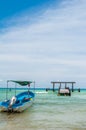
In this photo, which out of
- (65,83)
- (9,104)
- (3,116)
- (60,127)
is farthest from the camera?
(65,83)

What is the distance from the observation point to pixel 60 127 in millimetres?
16750

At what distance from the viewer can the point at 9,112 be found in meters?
23.4

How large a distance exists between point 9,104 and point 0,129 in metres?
7.70

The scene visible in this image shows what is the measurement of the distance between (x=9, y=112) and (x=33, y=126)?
6.78 metres

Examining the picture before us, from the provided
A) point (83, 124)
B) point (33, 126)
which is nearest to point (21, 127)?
point (33, 126)

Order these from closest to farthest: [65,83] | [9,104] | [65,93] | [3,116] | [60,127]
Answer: [60,127]
[3,116]
[9,104]
[65,93]
[65,83]

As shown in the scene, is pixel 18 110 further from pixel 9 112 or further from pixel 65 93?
pixel 65 93

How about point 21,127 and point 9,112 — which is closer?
point 21,127

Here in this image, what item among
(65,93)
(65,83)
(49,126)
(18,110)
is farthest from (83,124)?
(65,83)

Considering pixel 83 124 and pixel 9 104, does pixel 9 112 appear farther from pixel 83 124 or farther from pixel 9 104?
pixel 83 124

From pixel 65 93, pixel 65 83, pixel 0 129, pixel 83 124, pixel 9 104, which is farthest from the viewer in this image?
pixel 65 83

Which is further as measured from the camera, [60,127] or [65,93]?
[65,93]

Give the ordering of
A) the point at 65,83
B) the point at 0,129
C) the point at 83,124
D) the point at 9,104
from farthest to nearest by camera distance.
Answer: the point at 65,83
the point at 9,104
the point at 83,124
the point at 0,129

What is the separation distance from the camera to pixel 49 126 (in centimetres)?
1706
